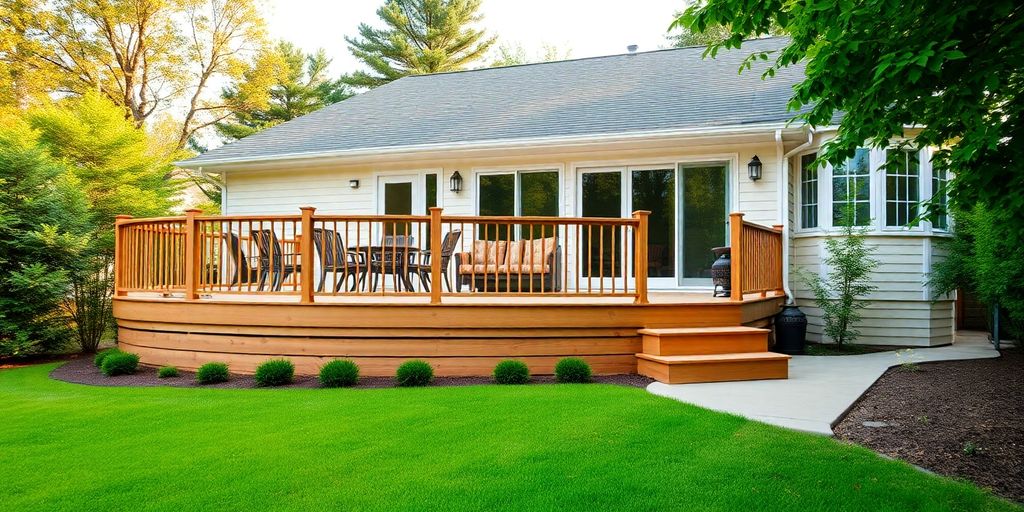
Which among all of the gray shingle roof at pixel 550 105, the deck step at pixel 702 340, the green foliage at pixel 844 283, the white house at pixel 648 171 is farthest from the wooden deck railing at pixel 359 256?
the green foliage at pixel 844 283

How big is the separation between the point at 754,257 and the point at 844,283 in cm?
160

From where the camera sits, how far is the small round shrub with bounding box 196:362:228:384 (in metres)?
5.61

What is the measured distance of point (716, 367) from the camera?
5.33 metres

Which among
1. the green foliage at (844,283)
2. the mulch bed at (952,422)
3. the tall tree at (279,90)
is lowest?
the mulch bed at (952,422)

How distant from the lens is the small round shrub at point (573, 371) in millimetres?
5492

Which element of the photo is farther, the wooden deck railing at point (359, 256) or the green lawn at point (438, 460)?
the wooden deck railing at point (359, 256)

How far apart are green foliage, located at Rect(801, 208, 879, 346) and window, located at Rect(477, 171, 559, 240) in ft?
11.6

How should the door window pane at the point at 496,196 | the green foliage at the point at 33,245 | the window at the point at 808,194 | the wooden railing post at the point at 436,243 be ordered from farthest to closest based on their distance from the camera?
the door window pane at the point at 496,196 < the window at the point at 808,194 < the green foliage at the point at 33,245 < the wooden railing post at the point at 436,243

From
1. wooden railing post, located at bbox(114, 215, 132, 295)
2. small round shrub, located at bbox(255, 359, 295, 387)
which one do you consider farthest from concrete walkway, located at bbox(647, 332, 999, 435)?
wooden railing post, located at bbox(114, 215, 132, 295)

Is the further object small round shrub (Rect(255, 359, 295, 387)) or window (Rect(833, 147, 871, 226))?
window (Rect(833, 147, 871, 226))

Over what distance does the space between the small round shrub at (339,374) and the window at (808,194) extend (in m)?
6.03

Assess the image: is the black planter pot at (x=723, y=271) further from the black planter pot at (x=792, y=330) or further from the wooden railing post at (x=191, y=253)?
the wooden railing post at (x=191, y=253)

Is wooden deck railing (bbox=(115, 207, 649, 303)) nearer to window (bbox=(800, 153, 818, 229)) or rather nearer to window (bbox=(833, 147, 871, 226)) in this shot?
window (bbox=(800, 153, 818, 229))

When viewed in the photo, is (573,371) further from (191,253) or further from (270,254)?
(191,253)
